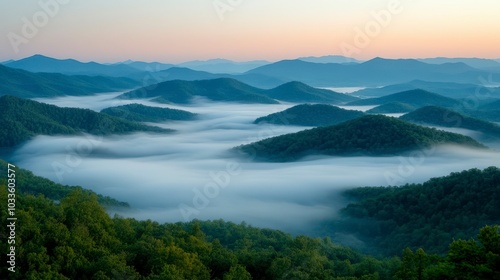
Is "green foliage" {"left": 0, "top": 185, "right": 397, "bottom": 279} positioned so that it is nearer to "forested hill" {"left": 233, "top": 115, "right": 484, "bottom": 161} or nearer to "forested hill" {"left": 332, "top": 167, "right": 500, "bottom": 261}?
"forested hill" {"left": 332, "top": 167, "right": 500, "bottom": 261}

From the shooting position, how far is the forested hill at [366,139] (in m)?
134

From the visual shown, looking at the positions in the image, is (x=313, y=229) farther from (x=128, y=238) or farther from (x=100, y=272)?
(x=100, y=272)

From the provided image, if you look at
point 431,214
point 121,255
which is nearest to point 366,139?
point 431,214

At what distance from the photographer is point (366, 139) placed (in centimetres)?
13862

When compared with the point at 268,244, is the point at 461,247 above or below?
above

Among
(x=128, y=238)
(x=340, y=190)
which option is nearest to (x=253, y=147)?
(x=340, y=190)

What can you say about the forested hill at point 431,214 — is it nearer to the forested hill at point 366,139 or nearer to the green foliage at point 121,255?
the green foliage at point 121,255

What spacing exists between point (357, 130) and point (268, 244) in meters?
98.3

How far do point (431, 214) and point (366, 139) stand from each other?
7374 cm

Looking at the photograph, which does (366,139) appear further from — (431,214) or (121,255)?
(121,255)

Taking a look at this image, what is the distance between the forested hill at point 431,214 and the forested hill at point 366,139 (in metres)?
57.6

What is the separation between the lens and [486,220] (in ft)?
197

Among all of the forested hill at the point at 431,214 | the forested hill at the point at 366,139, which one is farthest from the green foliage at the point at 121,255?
the forested hill at the point at 366,139

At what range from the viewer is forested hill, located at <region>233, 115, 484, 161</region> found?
440 feet
